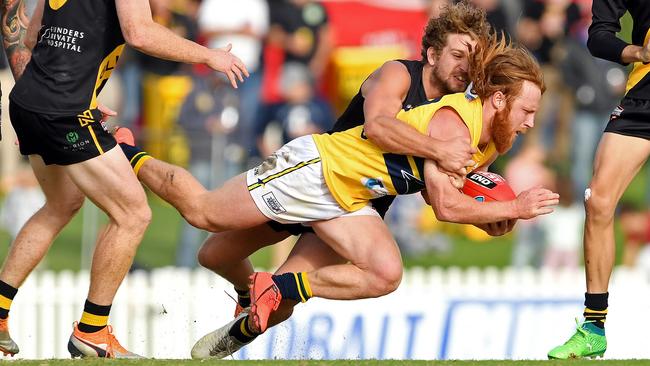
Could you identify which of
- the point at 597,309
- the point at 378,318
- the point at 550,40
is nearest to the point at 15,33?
the point at 597,309

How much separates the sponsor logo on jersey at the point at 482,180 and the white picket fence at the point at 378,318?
3.83 meters

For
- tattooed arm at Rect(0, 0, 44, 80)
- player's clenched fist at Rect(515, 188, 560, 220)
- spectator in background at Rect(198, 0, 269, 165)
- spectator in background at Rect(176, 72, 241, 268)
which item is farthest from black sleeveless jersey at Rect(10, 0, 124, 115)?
spectator in background at Rect(198, 0, 269, 165)

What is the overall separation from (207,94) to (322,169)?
5.91 m

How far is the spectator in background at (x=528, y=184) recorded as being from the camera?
13.6 meters

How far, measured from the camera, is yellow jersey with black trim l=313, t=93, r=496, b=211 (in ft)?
23.2

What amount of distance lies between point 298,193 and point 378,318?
156 inches

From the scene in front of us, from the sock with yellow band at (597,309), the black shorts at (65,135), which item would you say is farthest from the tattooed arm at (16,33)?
the sock with yellow band at (597,309)

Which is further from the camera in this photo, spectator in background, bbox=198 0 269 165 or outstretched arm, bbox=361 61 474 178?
spectator in background, bbox=198 0 269 165

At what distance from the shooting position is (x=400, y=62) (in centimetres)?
747

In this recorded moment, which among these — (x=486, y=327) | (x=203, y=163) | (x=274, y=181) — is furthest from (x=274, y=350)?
(x=274, y=181)

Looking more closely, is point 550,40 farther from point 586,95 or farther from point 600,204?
point 600,204

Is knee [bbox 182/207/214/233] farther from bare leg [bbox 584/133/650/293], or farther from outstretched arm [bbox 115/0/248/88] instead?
bare leg [bbox 584/133/650/293]

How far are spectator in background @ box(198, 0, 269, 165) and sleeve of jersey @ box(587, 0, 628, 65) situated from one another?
6.14 m

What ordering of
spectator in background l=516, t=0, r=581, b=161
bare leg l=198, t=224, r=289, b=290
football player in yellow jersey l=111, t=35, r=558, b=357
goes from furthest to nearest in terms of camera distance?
spectator in background l=516, t=0, r=581, b=161 → bare leg l=198, t=224, r=289, b=290 → football player in yellow jersey l=111, t=35, r=558, b=357
